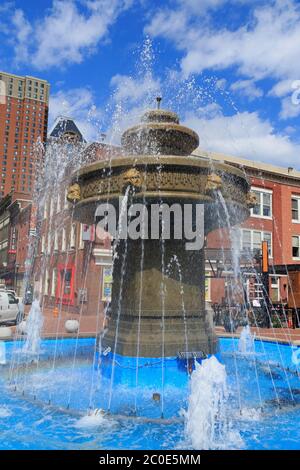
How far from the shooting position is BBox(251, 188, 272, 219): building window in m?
31.4

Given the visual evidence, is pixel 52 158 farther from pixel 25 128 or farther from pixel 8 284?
pixel 25 128

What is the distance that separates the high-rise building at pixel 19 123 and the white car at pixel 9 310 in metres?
70.0

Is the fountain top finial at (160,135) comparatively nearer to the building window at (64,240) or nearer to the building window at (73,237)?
the building window at (73,237)

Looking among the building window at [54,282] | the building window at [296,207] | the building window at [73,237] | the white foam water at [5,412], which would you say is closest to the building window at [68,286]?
the building window at [54,282]

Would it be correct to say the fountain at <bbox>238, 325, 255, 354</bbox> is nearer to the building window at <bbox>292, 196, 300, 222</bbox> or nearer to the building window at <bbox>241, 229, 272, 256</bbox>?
the building window at <bbox>241, 229, 272, 256</bbox>

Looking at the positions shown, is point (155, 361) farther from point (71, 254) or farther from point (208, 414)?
point (71, 254)

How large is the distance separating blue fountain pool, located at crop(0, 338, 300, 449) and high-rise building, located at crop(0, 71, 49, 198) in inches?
3227

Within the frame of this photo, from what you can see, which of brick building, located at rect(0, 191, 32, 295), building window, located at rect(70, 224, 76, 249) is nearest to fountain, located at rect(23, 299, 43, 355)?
building window, located at rect(70, 224, 76, 249)

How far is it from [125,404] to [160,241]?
112 inches

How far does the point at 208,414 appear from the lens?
444cm

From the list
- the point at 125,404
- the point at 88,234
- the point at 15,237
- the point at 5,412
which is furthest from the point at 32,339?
the point at 15,237

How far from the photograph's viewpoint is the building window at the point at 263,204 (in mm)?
31422

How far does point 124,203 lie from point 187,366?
2.80 m
